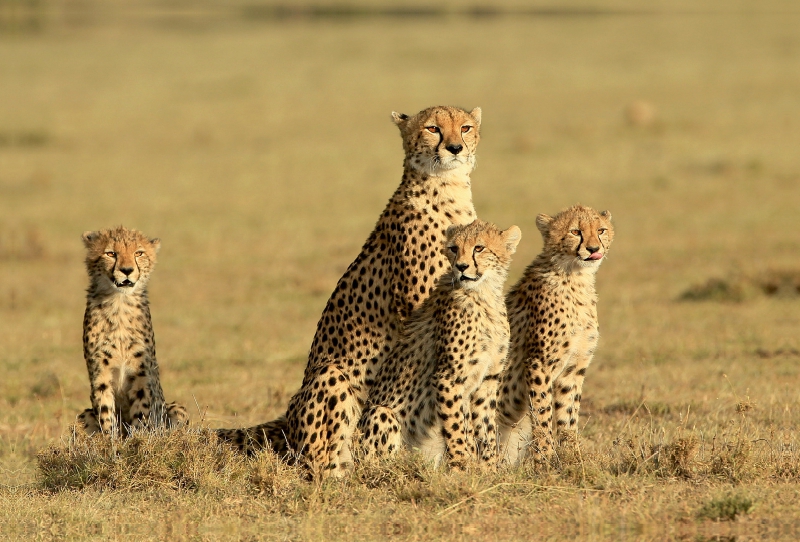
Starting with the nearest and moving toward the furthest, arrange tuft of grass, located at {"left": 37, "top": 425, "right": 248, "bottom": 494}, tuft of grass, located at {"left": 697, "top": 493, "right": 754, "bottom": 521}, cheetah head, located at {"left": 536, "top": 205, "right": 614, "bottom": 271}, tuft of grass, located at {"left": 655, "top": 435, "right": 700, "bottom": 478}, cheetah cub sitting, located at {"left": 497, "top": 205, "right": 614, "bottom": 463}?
tuft of grass, located at {"left": 697, "top": 493, "right": 754, "bottom": 521}, tuft of grass, located at {"left": 655, "top": 435, "right": 700, "bottom": 478}, tuft of grass, located at {"left": 37, "top": 425, "right": 248, "bottom": 494}, cheetah cub sitting, located at {"left": 497, "top": 205, "right": 614, "bottom": 463}, cheetah head, located at {"left": 536, "top": 205, "right": 614, "bottom": 271}

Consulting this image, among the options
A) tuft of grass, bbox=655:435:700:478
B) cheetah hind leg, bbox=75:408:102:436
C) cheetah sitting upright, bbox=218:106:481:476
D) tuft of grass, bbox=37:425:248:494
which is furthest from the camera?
cheetah hind leg, bbox=75:408:102:436

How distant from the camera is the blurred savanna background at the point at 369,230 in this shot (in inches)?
190

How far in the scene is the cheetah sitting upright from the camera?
5.21 metres

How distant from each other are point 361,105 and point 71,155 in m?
7.53

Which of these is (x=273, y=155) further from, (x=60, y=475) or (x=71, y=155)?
(x=60, y=475)

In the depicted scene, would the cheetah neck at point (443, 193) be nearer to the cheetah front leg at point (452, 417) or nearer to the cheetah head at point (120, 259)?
the cheetah front leg at point (452, 417)

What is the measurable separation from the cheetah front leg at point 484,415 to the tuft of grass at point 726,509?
1.08 metres

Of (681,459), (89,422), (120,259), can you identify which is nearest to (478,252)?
(681,459)

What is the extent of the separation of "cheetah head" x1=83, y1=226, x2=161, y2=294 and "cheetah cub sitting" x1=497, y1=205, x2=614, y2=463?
1.89 metres

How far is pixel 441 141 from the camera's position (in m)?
5.77

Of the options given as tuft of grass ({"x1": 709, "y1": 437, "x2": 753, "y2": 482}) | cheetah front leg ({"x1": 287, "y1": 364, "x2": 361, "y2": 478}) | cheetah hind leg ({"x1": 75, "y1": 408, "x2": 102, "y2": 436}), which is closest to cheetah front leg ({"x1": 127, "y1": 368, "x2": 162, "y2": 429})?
cheetah hind leg ({"x1": 75, "y1": 408, "x2": 102, "y2": 436})

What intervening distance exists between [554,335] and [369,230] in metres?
8.92

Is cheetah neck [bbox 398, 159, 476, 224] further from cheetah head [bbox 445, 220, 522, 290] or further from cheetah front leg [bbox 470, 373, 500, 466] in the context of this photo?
cheetah front leg [bbox 470, 373, 500, 466]

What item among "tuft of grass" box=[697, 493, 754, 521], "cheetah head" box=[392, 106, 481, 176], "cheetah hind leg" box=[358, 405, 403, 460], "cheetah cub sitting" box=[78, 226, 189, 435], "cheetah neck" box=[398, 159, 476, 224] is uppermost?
"cheetah head" box=[392, 106, 481, 176]
